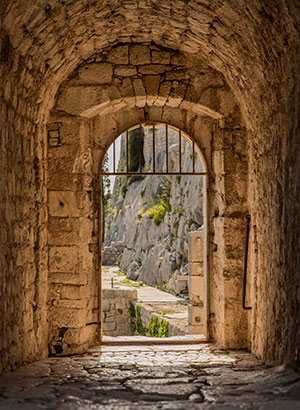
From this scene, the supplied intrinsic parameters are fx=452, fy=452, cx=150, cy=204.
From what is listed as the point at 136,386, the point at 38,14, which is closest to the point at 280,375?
the point at 136,386

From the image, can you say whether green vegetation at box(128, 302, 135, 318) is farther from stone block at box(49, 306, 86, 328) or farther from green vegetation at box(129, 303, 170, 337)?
stone block at box(49, 306, 86, 328)

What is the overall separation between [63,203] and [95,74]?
1445 mm

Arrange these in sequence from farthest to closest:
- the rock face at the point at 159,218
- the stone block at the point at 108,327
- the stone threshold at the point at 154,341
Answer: the rock face at the point at 159,218
the stone block at the point at 108,327
the stone threshold at the point at 154,341

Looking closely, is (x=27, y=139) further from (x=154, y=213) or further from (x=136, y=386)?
(x=154, y=213)

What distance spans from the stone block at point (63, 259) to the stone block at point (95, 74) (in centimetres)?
183

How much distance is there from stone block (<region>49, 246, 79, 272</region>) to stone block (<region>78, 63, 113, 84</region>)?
1827 mm

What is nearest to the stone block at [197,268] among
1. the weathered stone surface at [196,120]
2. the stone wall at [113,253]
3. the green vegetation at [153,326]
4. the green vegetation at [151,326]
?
the green vegetation at [151,326]

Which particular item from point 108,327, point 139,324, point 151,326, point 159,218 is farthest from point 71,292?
point 159,218

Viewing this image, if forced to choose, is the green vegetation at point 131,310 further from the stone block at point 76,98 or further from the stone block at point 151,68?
the stone block at point 151,68

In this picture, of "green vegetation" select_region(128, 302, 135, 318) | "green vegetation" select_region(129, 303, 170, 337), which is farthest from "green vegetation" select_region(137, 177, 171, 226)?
"green vegetation" select_region(129, 303, 170, 337)

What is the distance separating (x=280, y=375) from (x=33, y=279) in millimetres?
2439

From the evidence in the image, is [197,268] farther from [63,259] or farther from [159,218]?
[159,218]

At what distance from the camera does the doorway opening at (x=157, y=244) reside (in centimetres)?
745

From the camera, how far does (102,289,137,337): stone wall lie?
1322 cm
